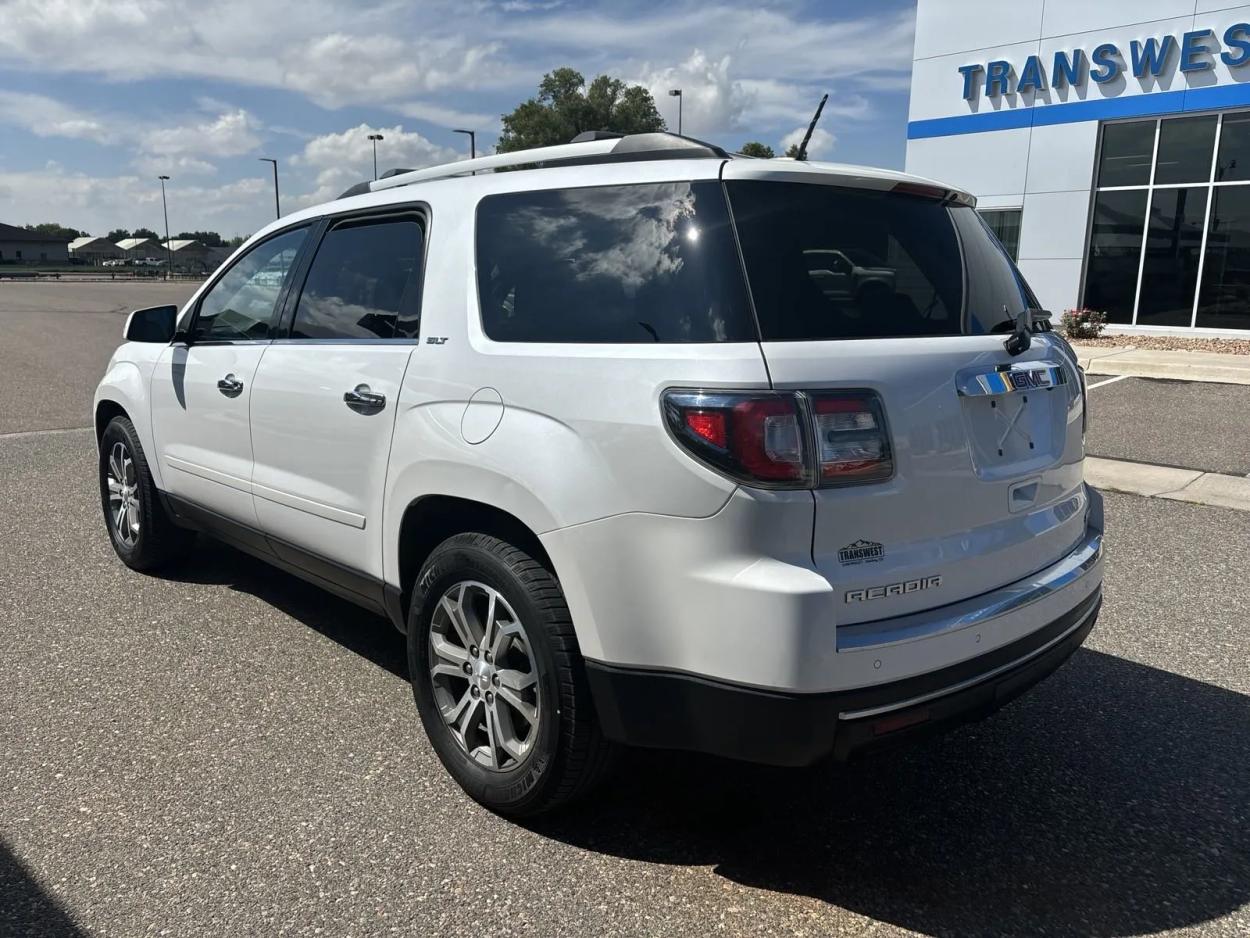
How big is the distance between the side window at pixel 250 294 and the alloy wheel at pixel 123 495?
101 centimetres

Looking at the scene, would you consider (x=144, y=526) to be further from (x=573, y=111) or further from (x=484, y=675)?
(x=573, y=111)

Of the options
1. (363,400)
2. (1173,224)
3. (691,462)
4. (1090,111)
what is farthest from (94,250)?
(691,462)

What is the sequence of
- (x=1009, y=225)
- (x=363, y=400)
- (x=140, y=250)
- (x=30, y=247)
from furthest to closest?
(x=140, y=250) → (x=30, y=247) → (x=1009, y=225) → (x=363, y=400)

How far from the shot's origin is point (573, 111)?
6275 cm

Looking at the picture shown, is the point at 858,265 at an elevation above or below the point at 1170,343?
above

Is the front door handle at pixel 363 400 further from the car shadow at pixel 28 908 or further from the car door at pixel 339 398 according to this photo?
the car shadow at pixel 28 908

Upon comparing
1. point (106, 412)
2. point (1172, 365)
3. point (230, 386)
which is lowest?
point (1172, 365)

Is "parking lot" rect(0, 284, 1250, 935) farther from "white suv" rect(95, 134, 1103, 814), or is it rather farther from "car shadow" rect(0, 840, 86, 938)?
"white suv" rect(95, 134, 1103, 814)

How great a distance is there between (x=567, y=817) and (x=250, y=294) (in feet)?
8.75

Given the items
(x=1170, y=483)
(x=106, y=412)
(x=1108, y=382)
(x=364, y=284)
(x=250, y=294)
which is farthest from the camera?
A: (x=1108, y=382)

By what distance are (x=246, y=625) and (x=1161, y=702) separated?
3.84 meters

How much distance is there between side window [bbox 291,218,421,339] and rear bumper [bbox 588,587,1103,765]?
1451 mm

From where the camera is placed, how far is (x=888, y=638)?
90.3 inches

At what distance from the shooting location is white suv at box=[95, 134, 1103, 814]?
7.44 ft
